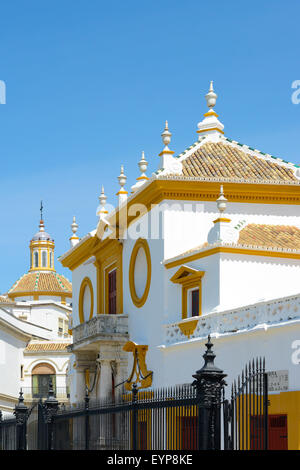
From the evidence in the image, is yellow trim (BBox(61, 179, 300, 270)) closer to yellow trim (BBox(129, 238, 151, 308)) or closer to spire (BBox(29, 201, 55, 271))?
yellow trim (BBox(129, 238, 151, 308))

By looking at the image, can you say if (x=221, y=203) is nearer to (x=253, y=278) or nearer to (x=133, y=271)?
(x=253, y=278)

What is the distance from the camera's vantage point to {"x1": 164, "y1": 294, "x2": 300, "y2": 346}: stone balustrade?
1686 centimetres

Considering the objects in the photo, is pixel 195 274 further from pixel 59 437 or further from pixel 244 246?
pixel 59 437

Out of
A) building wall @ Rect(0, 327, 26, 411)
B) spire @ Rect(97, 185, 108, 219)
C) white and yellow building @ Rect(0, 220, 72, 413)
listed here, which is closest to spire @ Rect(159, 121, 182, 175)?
spire @ Rect(97, 185, 108, 219)

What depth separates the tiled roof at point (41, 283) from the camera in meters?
67.3

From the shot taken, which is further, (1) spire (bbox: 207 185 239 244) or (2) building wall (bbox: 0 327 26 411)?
(2) building wall (bbox: 0 327 26 411)

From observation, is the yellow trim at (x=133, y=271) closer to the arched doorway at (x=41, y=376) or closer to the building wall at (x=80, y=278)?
the building wall at (x=80, y=278)

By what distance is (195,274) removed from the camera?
70.3ft

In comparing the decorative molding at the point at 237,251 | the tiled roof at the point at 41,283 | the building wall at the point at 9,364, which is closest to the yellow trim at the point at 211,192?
the decorative molding at the point at 237,251

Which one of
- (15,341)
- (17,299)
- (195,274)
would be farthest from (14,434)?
(17,299)

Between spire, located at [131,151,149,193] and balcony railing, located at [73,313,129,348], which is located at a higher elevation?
spire, located at [131,151,149,193]

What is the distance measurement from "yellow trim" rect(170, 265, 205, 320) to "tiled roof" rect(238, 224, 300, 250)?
1388mm

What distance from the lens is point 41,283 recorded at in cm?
6769
